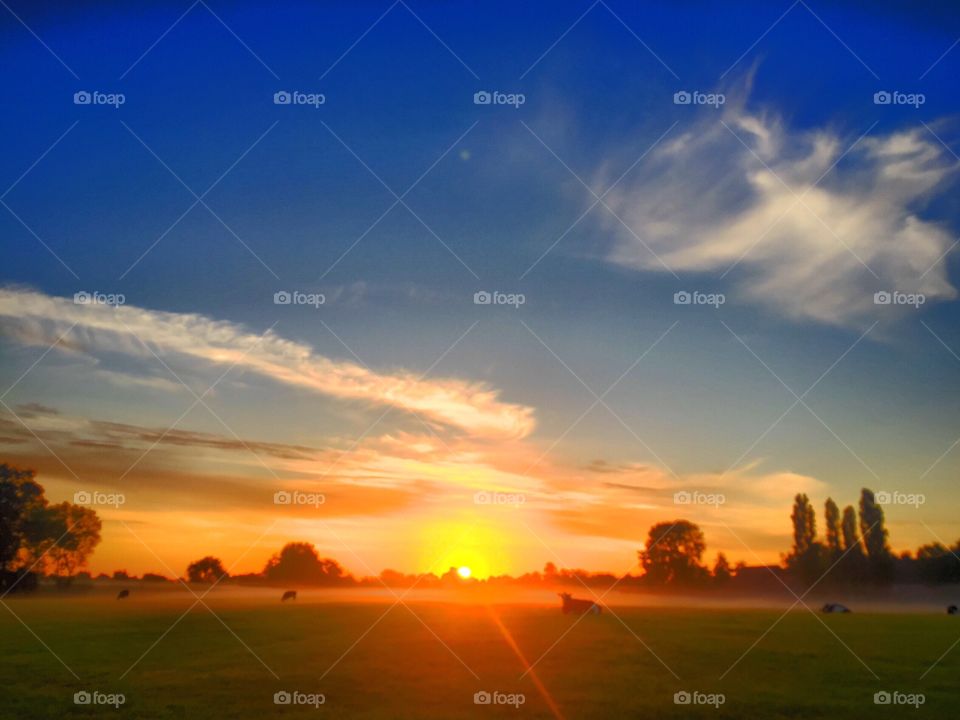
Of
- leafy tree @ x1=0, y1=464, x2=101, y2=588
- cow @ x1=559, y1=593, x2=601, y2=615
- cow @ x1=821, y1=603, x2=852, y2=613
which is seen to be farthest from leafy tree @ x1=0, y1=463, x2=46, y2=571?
cow @ x1=821, y1=603, x2=852, y2=613

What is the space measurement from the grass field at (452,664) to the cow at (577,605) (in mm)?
2248

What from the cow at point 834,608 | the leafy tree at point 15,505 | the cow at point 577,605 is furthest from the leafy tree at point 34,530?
the cow at point 834,608

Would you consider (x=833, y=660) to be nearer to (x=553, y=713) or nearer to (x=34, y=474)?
(x=553, y=713)

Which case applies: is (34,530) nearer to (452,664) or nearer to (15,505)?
(15,505)

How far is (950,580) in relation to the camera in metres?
53.1

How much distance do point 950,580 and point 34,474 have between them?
6218 centimetres

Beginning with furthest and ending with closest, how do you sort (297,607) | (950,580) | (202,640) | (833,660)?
(950,580) < (297,607) < (202,640) < (833,660)

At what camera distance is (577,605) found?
4578cm

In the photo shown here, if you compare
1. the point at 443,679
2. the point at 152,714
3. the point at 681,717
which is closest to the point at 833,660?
the point at 681,717

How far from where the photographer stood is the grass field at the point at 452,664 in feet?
81.2

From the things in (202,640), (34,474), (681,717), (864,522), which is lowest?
(681,717)

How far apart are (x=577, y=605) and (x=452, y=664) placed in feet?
58.6

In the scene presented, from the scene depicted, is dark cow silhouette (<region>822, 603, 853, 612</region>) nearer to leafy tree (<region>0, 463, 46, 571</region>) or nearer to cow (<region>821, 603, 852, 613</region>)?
cow (<region>821, 603, 852, 613</region>)

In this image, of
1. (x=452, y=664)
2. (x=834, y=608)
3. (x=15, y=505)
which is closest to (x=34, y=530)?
(x=15, y=505)
